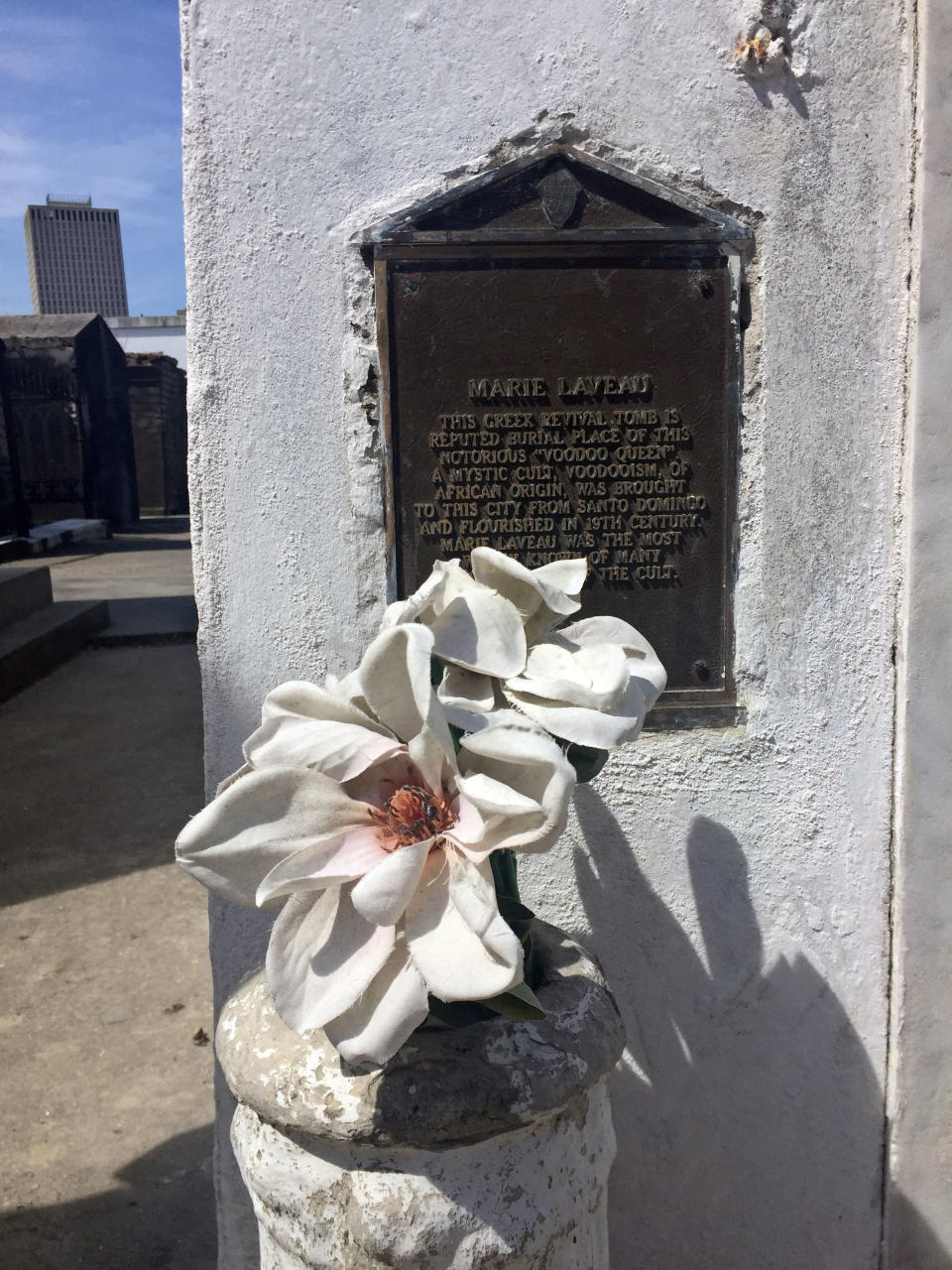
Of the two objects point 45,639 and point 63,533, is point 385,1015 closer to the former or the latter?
point 45,639

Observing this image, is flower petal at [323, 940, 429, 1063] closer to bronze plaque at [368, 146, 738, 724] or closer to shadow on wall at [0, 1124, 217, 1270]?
bronze plaque at [368, 146, 738, 724]

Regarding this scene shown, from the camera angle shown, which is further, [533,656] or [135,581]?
[135,581]

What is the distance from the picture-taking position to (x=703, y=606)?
1777 millimetres

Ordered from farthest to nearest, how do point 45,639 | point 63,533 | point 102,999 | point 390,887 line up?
point 63,533
point 45,639
point 102,999
point 390,887

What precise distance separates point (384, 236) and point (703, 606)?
33.3 inches

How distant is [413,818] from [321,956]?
0.57 feet

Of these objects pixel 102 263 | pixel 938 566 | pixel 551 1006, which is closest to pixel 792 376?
pixel 938 566

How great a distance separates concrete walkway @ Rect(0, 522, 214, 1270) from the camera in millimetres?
2203

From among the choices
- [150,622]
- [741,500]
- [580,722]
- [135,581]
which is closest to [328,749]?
[580,722]

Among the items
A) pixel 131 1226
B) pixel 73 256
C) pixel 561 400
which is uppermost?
pixel 73 256

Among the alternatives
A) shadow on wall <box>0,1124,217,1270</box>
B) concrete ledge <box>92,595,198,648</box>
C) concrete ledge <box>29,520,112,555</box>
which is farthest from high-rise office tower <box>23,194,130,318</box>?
shadow on wall <box>0,1124,217,1270</box>

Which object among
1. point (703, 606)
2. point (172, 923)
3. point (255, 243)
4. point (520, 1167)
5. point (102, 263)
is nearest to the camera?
point (520, 1167)

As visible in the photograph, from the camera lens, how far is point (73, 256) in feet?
253

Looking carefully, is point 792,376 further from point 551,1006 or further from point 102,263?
point 102,263
